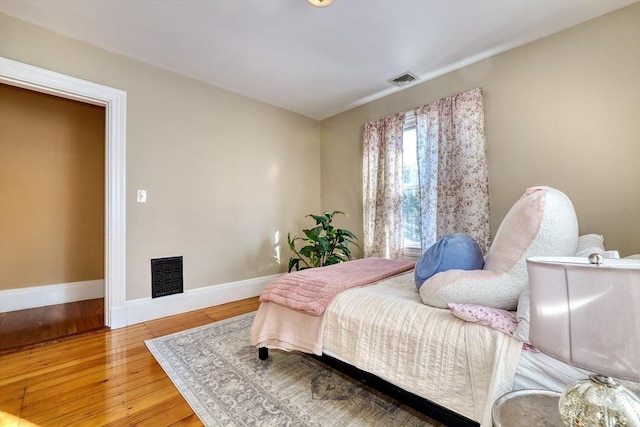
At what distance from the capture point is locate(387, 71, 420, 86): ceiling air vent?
2918 millimetres

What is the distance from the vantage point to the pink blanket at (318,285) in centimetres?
151

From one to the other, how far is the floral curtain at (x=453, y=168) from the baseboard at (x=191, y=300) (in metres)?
2.14

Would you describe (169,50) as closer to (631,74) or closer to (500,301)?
(500,301)

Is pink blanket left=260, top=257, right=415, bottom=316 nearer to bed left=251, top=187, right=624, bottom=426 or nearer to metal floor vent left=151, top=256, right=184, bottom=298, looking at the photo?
bed left=251, top=187, right=624, bottom=426

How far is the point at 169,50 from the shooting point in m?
2.50

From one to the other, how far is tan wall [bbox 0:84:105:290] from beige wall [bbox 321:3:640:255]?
434cm

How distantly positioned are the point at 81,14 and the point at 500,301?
3249mm

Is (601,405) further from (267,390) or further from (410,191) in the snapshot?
(410,191)

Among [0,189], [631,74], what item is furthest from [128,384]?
[631,74]

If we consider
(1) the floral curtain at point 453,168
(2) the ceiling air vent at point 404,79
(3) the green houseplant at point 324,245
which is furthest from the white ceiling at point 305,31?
(3) the green houseplant at point 324,245

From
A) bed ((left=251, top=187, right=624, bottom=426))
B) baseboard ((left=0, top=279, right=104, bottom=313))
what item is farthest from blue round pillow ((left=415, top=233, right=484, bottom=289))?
baseboard ((left=0, top=279, right=104, bottom=313))

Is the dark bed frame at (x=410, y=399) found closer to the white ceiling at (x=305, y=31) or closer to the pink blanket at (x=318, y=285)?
the pink blanket at (x=318, y=285)

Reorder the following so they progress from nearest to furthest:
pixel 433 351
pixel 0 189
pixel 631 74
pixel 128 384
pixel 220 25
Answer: pixel 433 351, pixel 128 384, pixel 631 74, pixel 220 25, pixel 0 189

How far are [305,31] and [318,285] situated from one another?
2017mm
